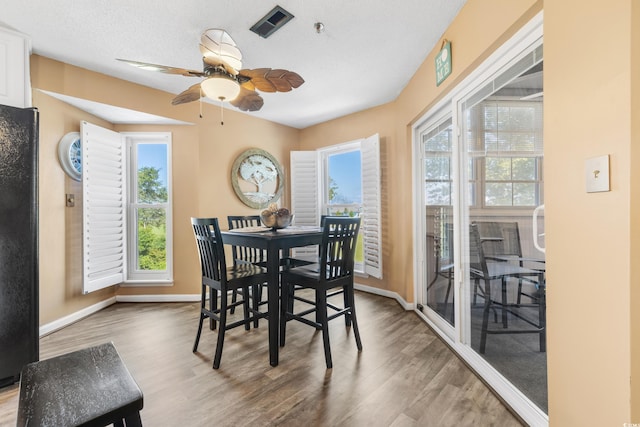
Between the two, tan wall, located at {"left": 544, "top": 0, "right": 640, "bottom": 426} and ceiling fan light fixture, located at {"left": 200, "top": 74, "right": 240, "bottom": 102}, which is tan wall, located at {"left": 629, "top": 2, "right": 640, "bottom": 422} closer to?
tan wall, located at {"left": 544, "top": 0, "right": 640, "bottom": 426}

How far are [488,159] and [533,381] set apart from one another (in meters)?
1.40

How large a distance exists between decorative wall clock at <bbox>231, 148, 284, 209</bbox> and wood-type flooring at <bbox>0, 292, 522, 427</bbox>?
1.82 m

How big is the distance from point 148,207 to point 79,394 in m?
3.00

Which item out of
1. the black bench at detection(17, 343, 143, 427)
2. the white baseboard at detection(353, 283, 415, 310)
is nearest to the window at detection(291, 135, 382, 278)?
the white baseboard at detection(353, 283, 415, 310)

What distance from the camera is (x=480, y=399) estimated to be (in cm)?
167

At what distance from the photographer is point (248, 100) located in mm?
2229

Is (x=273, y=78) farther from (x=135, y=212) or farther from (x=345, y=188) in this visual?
(x=135, y=212)

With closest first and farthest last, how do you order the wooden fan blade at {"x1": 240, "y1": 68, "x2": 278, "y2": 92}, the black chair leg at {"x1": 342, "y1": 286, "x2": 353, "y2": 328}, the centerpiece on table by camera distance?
the wooden fan blade at {"x1": 240, "y1": 68, "x2": 278, "y2": 92}
the black chair leg at {"x1": 342, "y1": 286, "x2": 353, "y2": 328}
the centerpiece on table

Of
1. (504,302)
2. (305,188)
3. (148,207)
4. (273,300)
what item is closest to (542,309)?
(504,302)

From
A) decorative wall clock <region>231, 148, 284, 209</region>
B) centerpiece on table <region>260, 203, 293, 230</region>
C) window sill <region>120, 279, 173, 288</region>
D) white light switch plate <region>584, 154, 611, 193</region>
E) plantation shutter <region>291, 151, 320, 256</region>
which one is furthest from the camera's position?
plantation shutter <region>291, 151, 320, 256</region>

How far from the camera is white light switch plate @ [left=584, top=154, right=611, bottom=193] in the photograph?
955 mm

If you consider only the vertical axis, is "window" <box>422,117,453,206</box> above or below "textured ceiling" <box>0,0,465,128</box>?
below

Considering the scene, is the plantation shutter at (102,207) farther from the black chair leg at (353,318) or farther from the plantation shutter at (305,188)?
the black chair leg at (353,318)

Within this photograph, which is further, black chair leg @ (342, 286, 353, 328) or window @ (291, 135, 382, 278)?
window @ (291, 135, 382, 278)
